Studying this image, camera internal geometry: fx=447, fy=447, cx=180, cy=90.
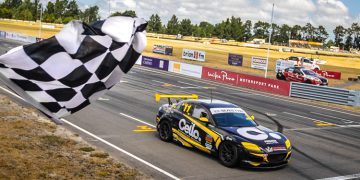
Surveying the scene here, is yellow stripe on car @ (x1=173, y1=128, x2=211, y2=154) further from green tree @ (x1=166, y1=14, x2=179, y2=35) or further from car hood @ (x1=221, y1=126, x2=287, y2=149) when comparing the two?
green tree @ (x1=166, y1=14, x2=179, y2=35)

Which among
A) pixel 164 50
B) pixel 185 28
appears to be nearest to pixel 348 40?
pixel 185 28

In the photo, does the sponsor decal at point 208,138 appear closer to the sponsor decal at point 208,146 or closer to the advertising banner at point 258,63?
the sponsor decal at point 208,146

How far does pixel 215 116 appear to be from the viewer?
1267 cm

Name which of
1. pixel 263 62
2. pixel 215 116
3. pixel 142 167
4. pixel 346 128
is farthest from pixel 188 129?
pixel 263 62

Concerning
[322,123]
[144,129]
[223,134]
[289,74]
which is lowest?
[322,123]

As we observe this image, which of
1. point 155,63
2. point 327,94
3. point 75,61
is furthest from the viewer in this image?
point 155,63

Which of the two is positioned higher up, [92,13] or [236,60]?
[92,13]

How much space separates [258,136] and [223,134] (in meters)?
0.91

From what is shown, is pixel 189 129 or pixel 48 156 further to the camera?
pixel 189 129

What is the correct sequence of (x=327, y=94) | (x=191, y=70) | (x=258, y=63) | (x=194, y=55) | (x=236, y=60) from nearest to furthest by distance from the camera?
(x=327, y=94), (x=191, y=70), (x=258, y=63), (x=236, y=60), (x=194, y=55)

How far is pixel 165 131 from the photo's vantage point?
1411 cm

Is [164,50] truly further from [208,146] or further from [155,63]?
[208,146]

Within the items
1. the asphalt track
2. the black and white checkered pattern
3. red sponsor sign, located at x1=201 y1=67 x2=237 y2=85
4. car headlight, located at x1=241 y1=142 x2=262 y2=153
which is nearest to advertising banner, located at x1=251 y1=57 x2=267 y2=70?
red sponsor sign, located at x1=201 y1=67 x2=237 y2=85

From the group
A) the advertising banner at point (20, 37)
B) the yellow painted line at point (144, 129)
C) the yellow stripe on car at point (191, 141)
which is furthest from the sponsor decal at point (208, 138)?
A: the advertising banner at point (20, 37)
